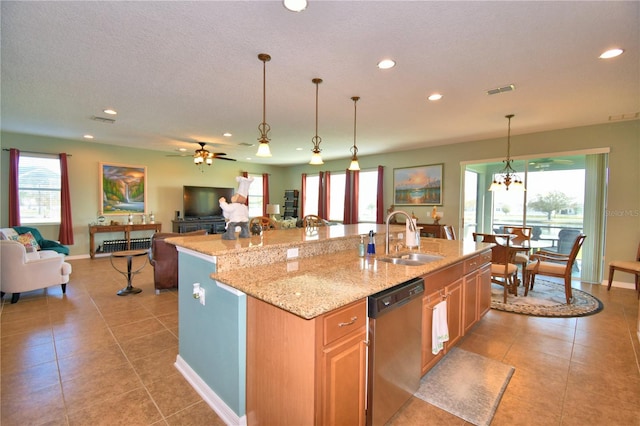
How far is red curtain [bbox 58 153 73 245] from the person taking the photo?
6.20 metres

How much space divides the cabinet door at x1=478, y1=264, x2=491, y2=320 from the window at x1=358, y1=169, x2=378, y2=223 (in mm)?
4740

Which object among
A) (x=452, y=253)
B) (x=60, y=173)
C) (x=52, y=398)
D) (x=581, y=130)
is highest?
(x=581, y=130)

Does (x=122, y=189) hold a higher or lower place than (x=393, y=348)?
higher

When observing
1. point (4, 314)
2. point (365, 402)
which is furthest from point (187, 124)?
point (365, 402)

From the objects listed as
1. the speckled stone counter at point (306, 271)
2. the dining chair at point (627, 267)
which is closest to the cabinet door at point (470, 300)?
the speckled stone counter at point (306, 271)

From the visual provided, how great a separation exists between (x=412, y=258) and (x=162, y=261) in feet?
11.7

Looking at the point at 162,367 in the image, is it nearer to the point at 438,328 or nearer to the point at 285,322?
the point at 285,322

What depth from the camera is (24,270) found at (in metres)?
3.76

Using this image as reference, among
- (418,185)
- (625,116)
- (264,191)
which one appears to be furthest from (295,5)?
(264,191)

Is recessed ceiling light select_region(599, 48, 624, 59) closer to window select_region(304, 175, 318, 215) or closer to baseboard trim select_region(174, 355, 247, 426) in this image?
baseboard trim select_region(174, 355, 247, 426)

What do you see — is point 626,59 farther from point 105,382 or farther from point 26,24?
point 105,382

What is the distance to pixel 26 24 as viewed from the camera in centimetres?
215

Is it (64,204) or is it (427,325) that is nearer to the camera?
(427,325)

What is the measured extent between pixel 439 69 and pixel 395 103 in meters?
0.98
